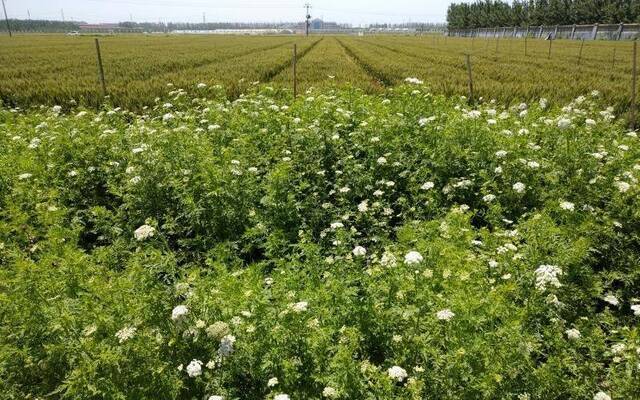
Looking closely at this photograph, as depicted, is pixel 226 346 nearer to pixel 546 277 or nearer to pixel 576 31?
pixel 546 277

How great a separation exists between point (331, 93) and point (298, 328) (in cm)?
814

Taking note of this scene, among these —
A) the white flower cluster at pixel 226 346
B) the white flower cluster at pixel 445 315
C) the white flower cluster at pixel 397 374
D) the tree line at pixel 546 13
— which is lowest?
the white flower cluster at pixel 397 374

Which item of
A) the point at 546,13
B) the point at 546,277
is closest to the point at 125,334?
the point at 546,277

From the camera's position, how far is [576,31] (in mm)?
74625

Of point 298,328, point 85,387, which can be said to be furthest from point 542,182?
point 85,387

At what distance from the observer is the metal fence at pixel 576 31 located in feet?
199

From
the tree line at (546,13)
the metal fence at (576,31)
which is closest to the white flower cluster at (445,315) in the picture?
the metal fence at (576,31)

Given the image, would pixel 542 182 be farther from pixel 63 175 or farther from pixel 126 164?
pixel 63 175

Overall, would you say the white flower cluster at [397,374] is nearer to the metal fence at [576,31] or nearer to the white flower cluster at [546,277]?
the white flower cluster at [546,277]

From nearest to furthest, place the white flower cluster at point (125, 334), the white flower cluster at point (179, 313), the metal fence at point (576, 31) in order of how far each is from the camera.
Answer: the white flower cluster at point (125, 334)
the white flower cluster at point (179, 313)
the metal fence at point (576, 31)

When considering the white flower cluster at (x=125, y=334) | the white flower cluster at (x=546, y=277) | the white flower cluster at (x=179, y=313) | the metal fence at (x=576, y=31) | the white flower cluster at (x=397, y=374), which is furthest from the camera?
the metal fence at (x=576, y=31)

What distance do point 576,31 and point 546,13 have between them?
40.4 ft

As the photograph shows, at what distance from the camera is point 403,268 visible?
411cm

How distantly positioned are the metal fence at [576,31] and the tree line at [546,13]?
1.29 meters
